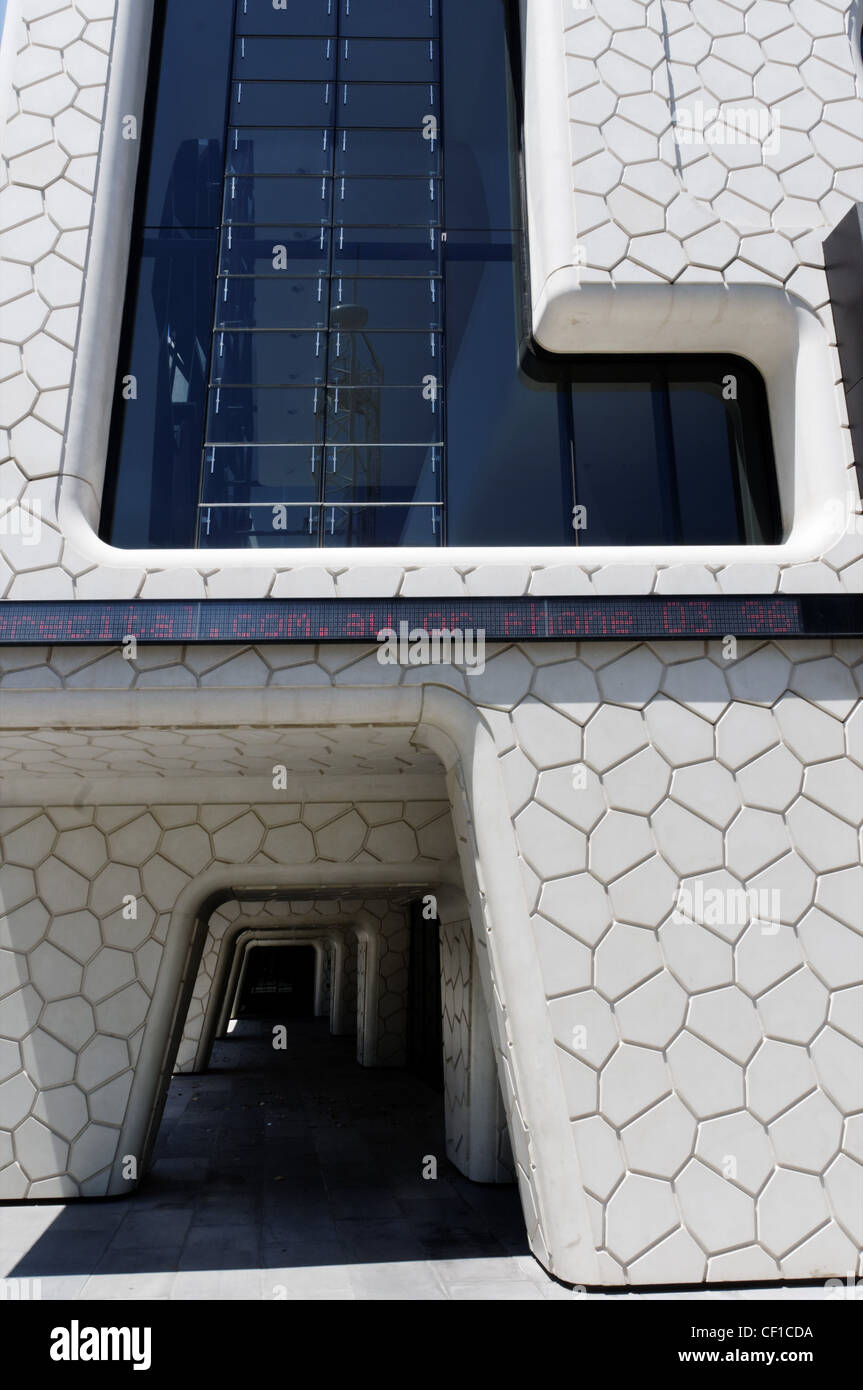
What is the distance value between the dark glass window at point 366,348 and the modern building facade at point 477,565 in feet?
0.10

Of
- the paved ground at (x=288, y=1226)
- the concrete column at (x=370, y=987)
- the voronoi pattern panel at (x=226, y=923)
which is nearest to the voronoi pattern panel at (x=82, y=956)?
the paved ground at (x=288, y=1226)

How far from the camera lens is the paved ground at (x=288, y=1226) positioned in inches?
219

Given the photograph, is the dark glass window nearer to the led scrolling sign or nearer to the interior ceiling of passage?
the led scrolling sign

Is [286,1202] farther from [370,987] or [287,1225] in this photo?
[370,987]

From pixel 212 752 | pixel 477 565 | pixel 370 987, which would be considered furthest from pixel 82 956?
pixel 370 987

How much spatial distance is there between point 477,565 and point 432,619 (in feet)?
1.54

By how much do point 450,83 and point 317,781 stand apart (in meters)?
5.84

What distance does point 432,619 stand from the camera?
18.7 feet

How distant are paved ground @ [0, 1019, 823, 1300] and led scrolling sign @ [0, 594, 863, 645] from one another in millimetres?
3708

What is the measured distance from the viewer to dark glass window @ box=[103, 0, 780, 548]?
6.65 m

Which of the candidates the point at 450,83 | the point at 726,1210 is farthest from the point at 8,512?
the point at 726,1210

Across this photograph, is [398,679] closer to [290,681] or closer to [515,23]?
[290,681]

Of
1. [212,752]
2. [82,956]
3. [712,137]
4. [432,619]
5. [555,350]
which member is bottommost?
[82,956]

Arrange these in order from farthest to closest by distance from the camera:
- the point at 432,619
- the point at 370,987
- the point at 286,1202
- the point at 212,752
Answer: the point at 370,987, the point at 286,1202, the point at 212,752, the point at 432,619
